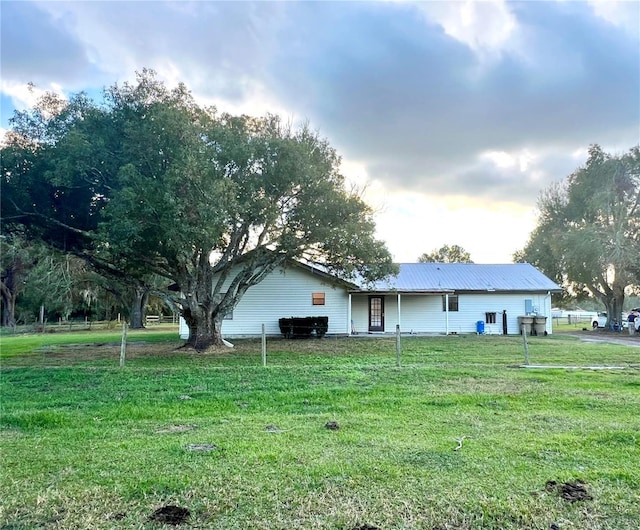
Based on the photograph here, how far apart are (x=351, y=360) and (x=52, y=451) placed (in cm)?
862

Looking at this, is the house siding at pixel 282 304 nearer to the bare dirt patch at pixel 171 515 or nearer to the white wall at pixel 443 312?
the white wall at pixel 443 312

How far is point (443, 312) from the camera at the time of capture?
24.3m

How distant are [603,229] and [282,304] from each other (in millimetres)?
20845

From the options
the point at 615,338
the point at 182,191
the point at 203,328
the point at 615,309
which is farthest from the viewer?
the point at 615,309

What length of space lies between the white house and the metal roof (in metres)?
0.05

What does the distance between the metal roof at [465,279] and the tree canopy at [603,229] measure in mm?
4313

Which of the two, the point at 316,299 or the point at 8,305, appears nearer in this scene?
the point at 316,299

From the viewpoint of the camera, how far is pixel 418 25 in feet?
35.9

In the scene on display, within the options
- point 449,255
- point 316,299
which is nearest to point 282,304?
point 316,299

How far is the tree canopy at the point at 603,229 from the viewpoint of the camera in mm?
27609

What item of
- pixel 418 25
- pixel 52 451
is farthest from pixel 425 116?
pixel 52 451

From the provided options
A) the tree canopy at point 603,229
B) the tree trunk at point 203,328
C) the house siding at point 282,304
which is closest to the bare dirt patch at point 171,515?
the tree trunk at point 203,328

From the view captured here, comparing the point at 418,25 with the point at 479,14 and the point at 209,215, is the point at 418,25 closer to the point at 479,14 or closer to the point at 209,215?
the point at 479,14

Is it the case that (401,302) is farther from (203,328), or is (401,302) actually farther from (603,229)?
(603,229)
